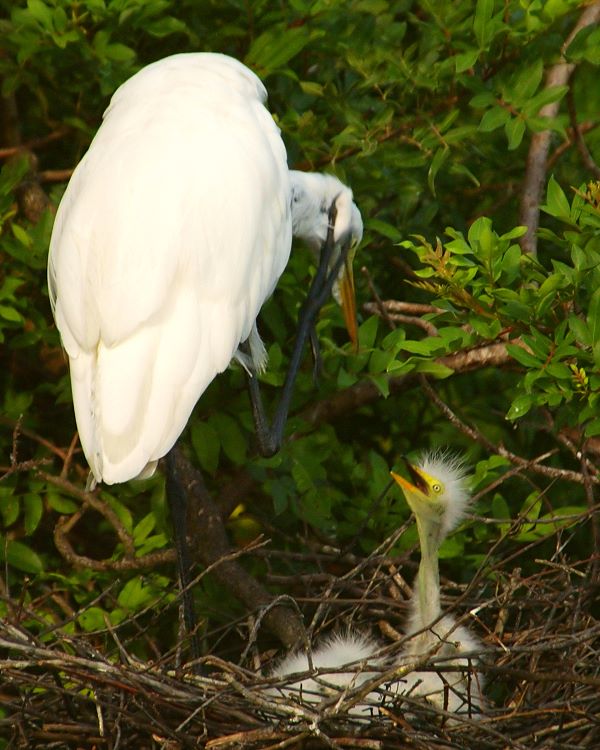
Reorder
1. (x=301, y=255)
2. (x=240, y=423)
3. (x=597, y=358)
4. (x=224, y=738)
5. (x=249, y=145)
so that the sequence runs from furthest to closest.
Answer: (x=301, y=255) < (x=240, y=423) < (x=249, y=145) < (x=597, y=358) < (x=224, y=738)

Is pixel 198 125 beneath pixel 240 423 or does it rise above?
above

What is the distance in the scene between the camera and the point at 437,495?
256 cm

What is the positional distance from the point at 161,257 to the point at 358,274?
2.70 feet

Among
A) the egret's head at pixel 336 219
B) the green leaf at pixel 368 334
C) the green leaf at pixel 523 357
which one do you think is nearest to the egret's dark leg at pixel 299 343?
the egret's head at pixel 336 219

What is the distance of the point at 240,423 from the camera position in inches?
115

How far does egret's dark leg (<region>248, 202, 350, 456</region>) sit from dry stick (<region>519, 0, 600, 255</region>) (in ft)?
1.26

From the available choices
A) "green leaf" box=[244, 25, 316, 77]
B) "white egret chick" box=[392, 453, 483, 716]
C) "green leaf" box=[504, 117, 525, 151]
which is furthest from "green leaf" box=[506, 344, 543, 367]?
"green leaf" box=[244, 25, 316, 77]

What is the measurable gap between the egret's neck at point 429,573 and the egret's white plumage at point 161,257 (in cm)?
50

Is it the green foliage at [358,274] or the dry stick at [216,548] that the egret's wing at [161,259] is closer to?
the green foliage at [358,274]

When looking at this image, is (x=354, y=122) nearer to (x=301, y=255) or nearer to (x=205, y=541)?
(x=301, y=255)

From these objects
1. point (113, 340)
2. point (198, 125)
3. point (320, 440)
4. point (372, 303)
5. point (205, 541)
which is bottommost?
point (205, 541)

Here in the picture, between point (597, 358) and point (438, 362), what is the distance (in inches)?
20.3

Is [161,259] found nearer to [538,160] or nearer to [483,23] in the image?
[483,23]

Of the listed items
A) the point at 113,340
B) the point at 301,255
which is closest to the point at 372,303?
the point at 301,255
